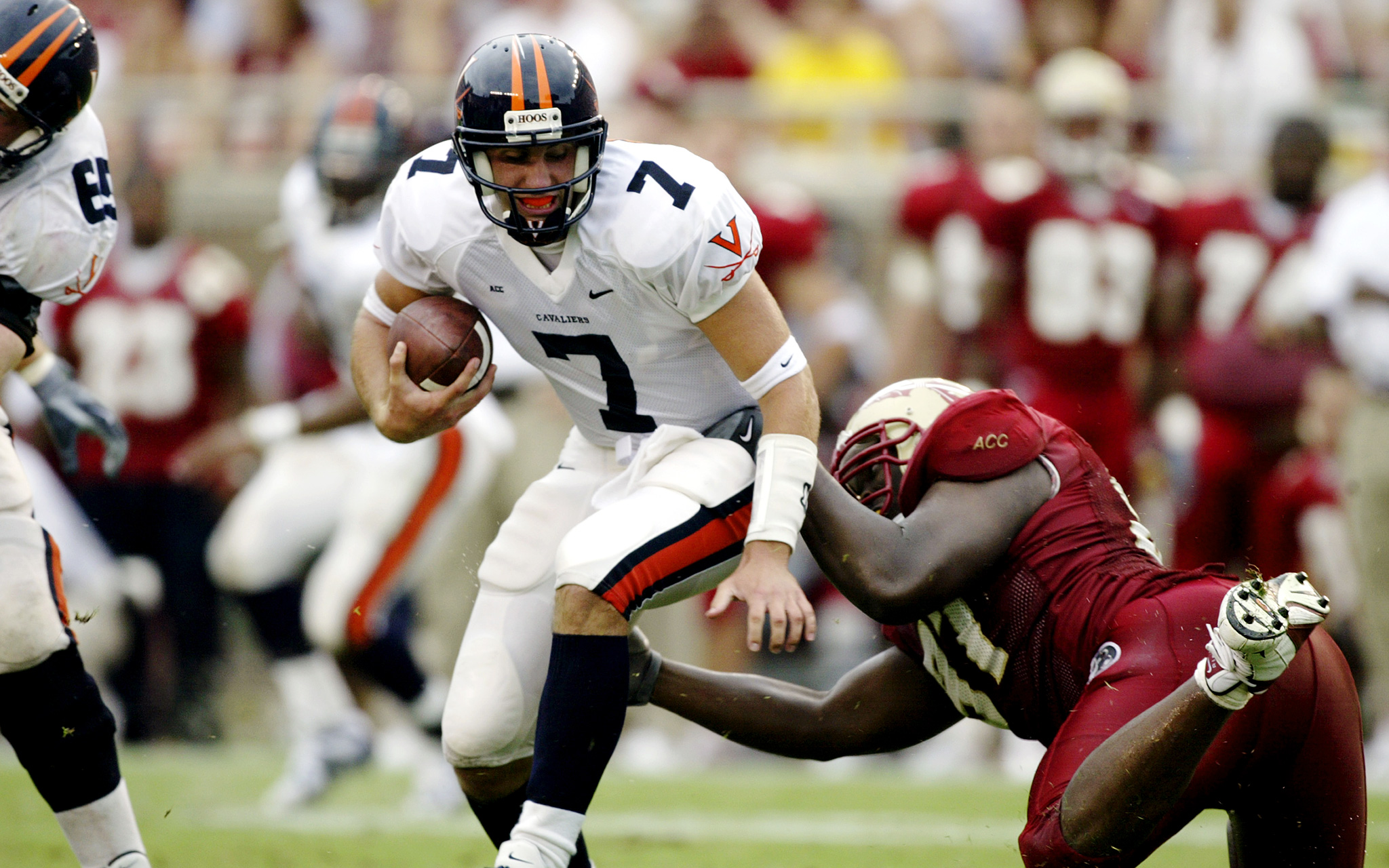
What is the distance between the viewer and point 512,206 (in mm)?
3111

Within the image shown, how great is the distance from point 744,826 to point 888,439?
6.98ft

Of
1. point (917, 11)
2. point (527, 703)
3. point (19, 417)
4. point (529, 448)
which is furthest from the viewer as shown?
point (917, 11)

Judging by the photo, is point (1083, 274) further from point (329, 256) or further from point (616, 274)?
point (616, 274)

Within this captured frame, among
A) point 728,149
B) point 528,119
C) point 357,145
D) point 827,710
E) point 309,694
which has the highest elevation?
point 528,119

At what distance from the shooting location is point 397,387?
318 centimetres

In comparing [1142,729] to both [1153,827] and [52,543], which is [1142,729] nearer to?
[1153,827]

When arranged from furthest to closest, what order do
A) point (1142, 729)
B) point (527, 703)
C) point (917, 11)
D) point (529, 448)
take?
point (917, 11) < point (529, 448) < point (527, 703) < point (1142, 729)

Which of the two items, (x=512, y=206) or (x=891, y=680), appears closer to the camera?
(x=512, y=206)

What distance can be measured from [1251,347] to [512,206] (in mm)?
3792

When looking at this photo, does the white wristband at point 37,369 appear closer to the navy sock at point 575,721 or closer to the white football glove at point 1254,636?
the navy sock at point 575,721

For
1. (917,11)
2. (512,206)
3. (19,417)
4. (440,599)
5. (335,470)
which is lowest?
(440,599)

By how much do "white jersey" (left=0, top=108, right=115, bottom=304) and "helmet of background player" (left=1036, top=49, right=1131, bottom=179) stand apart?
392cm

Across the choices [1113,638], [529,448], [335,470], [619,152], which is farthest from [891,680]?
[529,448]

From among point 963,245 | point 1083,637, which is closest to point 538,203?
point 1083,637
